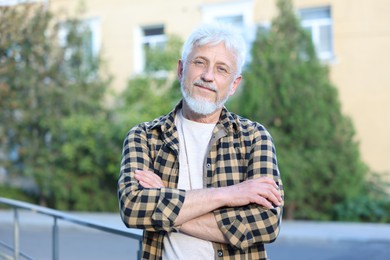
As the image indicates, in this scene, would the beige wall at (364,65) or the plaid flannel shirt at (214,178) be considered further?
the beige wall at (364,65)

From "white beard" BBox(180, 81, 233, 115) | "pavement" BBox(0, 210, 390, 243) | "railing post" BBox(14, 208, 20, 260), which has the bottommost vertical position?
"pavement" BBox(0, 210, 390, 243)

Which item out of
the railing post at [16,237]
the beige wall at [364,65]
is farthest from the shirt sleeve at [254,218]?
the beige wall at [364,65]

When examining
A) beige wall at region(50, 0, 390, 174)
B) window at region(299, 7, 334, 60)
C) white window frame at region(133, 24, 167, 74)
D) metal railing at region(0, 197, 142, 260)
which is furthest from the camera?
white window frame at region(133, 24, 167, 74)

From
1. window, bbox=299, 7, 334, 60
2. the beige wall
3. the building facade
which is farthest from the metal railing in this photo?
window, bbox=299, 7, 334, 60

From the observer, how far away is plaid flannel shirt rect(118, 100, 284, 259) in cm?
203

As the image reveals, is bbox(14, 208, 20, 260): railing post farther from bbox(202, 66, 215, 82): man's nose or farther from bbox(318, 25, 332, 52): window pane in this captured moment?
bbox(318, 25, 332, 52): window pane

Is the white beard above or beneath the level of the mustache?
beneath

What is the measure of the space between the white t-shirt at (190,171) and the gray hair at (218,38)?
0.30m

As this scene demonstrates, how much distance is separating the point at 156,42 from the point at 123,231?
43.1 ft

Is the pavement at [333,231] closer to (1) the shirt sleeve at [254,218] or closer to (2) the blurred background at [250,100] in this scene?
(2) the blurred background at [250,100]

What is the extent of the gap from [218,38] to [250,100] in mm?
9361

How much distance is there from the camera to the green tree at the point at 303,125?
441 inches

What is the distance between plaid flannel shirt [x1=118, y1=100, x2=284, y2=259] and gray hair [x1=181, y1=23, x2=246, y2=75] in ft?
0.89

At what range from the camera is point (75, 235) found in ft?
11.9
